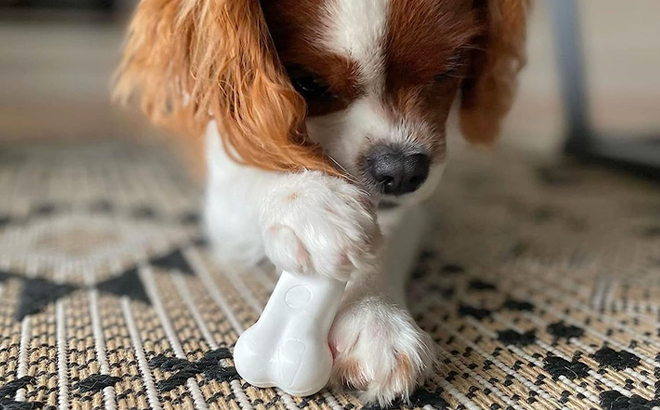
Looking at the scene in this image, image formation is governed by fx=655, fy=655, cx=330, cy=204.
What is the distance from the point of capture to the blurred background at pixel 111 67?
183cm

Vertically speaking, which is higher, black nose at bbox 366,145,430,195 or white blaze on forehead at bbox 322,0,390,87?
white blaze on forehead at bbox 322,0,390,87

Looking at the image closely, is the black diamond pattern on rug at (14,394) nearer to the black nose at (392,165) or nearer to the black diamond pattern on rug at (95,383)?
the black diamond pattern on rug at (95,383)

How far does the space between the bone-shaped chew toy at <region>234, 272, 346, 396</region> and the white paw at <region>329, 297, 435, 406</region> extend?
0.8 inches

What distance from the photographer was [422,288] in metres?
0.97

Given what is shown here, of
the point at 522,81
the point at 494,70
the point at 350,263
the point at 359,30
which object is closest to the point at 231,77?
the point at 359,30

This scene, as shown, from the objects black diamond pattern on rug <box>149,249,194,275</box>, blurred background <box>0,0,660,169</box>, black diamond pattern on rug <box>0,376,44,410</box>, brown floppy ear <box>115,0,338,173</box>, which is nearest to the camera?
black diamond pattern on rug <box>0,376,44,410</box>

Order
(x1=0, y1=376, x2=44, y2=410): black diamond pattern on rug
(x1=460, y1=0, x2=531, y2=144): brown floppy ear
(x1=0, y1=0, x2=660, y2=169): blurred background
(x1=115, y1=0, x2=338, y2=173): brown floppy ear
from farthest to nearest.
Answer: (x1=0, y1=0, x2=660, y2=169): blurred background
(x1=460, y1=0, x2=531, y2=144): brown floppy ear
(x1=115, y1=0, x2=338, y2=173): brown floppy ear
(x1=0, y1=376, x2=44, y2=410): black diamond pattern on rug

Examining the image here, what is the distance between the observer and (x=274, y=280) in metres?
0.99

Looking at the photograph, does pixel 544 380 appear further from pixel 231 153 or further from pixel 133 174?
pixel 133 174

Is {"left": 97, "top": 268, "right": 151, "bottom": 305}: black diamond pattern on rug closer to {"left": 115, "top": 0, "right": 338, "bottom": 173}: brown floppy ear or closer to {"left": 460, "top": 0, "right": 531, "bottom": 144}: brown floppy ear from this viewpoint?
{"left": 115, "top": 0, "right": 338, "bottom": 173}: brown floppy ear

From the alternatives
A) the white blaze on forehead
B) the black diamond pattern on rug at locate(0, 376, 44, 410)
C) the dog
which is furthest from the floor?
the white blaze on forehead

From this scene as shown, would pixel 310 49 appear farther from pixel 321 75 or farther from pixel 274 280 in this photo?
pixel 274 280

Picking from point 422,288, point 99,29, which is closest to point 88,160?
point 99,29

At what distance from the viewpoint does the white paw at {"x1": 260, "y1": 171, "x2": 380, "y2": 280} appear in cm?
66
